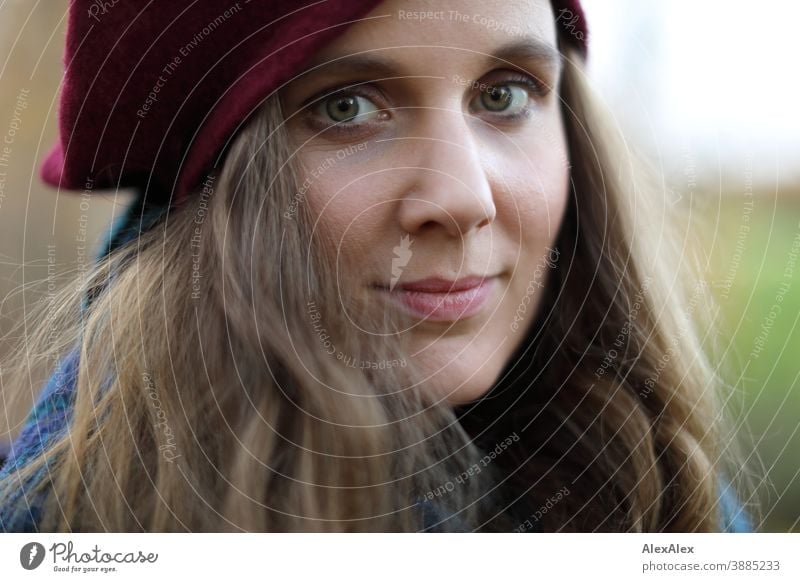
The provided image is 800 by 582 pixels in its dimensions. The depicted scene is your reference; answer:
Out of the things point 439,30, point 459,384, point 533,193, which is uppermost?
point 439,30

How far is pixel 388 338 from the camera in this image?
0.50 m

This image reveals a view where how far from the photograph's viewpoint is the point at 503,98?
1.61ft

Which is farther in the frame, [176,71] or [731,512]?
[731,512]

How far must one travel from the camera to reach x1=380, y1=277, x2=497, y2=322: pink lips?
495 mm

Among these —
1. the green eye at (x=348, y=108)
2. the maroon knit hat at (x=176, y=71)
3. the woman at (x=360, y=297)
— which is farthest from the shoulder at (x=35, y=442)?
the green eye at (x=348, y=108)

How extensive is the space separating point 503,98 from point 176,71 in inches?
8.5

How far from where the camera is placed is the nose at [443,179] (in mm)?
469

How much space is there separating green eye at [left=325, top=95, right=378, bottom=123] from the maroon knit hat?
32mm

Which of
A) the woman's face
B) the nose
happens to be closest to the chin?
the woman's face

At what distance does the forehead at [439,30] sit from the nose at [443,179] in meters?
0.04

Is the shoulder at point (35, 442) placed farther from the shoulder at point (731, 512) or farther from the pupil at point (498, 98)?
the shoulder at point (731, 512)

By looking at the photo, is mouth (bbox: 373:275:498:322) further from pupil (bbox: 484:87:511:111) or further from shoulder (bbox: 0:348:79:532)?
shoulder (bbox: 0:348:79:532)

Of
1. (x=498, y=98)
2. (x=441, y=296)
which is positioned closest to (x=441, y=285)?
(x=441, y=296)

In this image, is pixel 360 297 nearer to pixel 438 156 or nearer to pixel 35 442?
pixel 438 156
